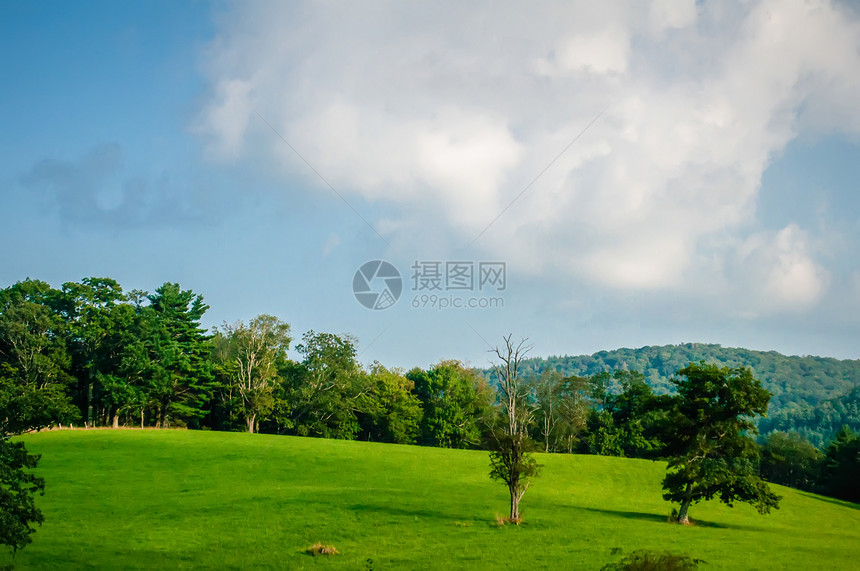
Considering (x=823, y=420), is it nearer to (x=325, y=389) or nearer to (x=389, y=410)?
(x=389, y=410)

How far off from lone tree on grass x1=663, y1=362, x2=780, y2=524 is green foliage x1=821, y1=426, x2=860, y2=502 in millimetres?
50075

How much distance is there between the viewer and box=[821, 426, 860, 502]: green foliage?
234 feet

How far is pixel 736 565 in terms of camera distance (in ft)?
75.6

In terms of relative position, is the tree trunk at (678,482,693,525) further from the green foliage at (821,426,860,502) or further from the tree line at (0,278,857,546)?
the green foliage at (821,426,860,502)

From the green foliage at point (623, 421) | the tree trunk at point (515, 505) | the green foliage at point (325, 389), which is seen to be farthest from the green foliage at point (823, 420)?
the tree trunk at point (515, 505)

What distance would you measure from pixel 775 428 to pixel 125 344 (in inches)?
6048

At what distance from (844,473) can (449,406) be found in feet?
174

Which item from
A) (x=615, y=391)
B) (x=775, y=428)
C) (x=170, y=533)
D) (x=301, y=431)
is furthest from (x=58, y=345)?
(x=775, y=428)

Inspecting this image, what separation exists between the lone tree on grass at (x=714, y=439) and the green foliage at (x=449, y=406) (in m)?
54.9

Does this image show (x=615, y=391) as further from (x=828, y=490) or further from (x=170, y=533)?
(x=170, y=533)

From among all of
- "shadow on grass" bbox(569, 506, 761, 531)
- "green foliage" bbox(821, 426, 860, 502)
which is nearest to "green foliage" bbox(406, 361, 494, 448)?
"green foliage" bbox(821, 426, 860, 502)

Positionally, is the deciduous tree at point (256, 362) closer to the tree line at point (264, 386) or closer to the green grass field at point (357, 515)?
the tree line at point (264, 386)

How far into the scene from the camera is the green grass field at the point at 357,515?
941 inches

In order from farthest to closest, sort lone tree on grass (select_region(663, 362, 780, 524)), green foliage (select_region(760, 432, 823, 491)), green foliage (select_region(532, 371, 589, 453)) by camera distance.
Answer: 1. green foliage (select_region(760, 432, 823, 491))
2. green foliage (select_region(532, 371, 589, 453))
3. lone tree on grass (select_region(663, 362, 780, 524))
